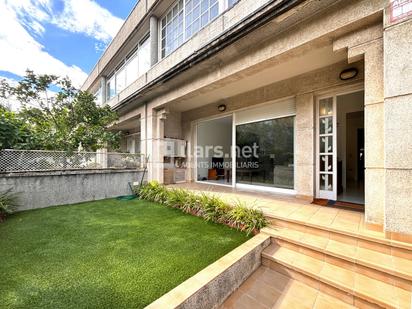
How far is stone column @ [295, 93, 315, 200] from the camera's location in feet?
15.7

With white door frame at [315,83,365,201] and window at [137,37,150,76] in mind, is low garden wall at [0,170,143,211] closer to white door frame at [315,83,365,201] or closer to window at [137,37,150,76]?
window at [137,37,150,76]

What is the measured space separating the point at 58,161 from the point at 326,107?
7.70 m

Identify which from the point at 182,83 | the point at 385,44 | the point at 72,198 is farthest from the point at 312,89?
the point at 72,198

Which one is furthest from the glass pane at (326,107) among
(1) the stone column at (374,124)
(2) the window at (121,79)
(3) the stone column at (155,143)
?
(2) the window at (121,79)

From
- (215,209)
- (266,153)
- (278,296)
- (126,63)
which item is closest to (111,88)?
(126,63)

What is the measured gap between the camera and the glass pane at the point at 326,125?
15.6ft

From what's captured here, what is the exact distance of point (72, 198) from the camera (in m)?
5.74

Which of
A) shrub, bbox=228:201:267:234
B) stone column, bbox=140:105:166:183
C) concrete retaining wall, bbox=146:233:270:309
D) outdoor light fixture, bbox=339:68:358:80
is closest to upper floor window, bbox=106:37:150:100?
stone column, bbox=140:105:166:183

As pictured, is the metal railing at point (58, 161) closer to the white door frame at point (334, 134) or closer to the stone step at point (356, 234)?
the stone step at point (356, 234)

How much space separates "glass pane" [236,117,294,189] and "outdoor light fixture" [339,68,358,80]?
1495 millimetres

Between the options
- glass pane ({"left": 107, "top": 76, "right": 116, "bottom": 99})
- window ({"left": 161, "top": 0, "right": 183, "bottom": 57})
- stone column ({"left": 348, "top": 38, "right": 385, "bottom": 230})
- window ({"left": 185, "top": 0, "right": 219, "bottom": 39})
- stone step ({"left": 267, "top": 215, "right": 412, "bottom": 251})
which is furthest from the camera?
glass pane ({"left": 107, "top": 76, "right": 116, "bottom": 99})

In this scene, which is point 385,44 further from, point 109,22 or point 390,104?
point 109,22

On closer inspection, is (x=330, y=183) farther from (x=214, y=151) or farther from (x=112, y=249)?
(x=214, y=151)

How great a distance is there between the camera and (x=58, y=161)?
5.56 meters
